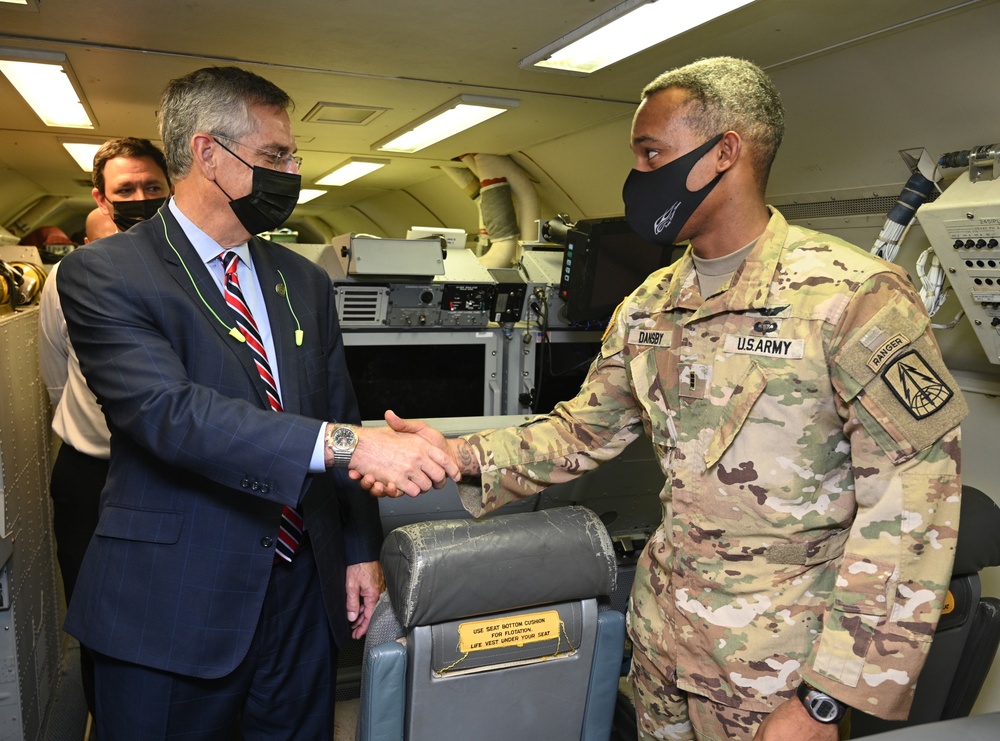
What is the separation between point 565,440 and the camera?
201 cm

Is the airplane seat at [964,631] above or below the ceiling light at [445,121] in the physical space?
A: below

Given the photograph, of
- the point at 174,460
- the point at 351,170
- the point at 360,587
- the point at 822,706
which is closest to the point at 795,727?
the point at 822,706

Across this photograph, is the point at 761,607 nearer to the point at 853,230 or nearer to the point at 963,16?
the point at 963,16

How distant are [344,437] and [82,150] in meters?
6.69

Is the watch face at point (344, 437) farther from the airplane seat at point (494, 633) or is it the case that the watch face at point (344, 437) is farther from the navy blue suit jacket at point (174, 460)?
the airplane seat at point (494, 633)

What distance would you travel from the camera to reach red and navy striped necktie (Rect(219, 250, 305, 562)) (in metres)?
1.77

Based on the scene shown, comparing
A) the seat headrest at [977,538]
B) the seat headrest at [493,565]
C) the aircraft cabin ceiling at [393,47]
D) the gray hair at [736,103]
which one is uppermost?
the aircraft cabin ceiling at [393,47]

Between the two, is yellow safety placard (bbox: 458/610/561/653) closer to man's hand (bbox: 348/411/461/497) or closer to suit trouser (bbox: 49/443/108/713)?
man's hand (bbox: 348/411/461/497)

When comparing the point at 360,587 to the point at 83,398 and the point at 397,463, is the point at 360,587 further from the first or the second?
the point at 83,398

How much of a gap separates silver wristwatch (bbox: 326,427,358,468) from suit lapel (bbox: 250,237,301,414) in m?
0.18

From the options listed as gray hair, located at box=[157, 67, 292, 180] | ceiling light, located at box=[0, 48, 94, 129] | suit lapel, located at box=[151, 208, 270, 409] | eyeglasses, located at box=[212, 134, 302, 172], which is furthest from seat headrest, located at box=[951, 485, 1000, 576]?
ceiling light, located at box=[0, 48, 94, 129]

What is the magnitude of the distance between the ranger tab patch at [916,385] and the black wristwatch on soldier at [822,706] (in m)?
0.57

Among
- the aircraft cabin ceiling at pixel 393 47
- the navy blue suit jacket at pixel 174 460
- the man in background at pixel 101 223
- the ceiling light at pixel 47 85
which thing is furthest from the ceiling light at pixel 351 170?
the navy blue suit jacket at pixel 174 460

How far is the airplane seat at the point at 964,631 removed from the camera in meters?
2.36
